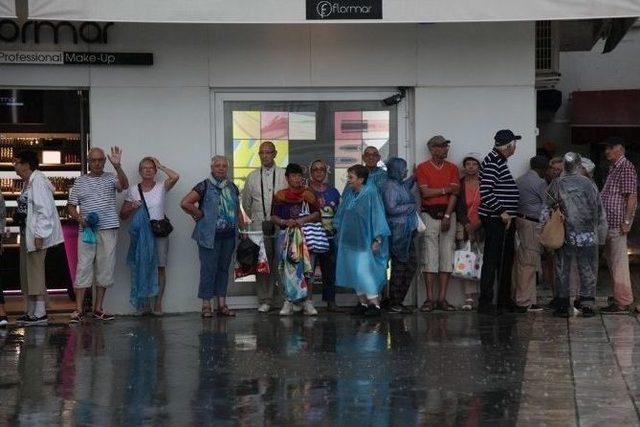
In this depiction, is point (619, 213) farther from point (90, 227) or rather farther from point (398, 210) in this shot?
point (90, 227)

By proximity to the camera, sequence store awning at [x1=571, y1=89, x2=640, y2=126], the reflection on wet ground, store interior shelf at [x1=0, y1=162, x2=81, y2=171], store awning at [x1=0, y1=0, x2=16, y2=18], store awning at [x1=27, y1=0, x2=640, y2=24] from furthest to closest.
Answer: store awning at [x1=571, y1=89, x2=640, y2=126]
store interior shelf at [x1=0, y1=162, x2=81, y2=171]
store awning at [x1=27, y1=0, x2=640, y2=24]
store awning at [x1=0, y1=0, x2=16, y2=18]
the reflection on wet ground

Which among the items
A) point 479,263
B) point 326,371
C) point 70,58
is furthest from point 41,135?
point 326,371

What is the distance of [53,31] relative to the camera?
14.0 m

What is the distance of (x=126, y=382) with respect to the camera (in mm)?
10055

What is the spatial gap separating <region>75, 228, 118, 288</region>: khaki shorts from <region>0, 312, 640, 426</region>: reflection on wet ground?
0.49 m

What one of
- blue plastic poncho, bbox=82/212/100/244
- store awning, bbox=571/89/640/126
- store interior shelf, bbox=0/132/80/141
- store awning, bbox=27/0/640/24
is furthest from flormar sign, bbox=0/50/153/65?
store awning, bbox=571/89/640/126

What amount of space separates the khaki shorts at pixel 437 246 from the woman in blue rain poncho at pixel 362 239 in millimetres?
676

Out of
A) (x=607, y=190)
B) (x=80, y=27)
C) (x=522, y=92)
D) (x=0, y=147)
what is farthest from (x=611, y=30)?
(x=0, y=147)

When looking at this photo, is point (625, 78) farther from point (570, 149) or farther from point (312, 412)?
point (312, 412)

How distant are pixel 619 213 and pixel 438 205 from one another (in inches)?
77.0

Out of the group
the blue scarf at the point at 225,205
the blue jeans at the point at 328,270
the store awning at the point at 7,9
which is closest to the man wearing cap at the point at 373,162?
the blue jeans at the point at 328,270

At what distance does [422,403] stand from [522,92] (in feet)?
20.6

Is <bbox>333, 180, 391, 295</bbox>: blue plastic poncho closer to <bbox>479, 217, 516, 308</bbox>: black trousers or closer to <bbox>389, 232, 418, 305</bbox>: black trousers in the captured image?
<bbox>389, 232, 418, 305</bbox>: black trousers

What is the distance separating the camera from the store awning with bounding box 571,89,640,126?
21.1 meters
